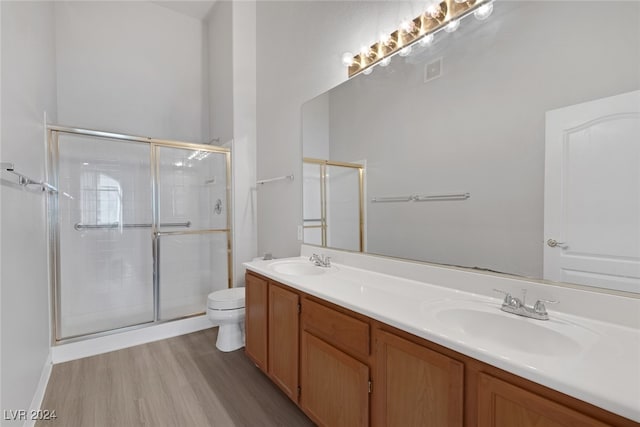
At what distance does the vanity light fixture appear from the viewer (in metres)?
1.36

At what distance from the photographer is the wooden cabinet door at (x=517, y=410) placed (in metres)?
0.65

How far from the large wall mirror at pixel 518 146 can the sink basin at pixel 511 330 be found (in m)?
0.22

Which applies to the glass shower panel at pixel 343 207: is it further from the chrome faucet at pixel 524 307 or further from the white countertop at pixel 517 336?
the chrome faucet at pixel 524 307

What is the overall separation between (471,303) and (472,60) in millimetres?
1092

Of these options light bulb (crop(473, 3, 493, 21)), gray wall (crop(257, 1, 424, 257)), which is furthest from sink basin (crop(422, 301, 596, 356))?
gray wall (crop(257, 1, 424, 257))

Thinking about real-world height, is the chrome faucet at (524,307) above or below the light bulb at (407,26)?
below

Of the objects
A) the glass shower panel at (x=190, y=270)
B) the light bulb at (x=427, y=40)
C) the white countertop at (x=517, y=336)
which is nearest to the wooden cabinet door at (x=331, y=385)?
the white countertop at (x=517, y=336)

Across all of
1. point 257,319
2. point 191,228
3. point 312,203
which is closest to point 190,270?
point 191,228

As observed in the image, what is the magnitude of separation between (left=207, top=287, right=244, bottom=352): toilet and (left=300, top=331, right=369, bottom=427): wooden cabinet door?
1.08m

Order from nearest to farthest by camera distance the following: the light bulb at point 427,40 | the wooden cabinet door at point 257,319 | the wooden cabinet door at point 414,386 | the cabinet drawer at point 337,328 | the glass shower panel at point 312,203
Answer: the wooden cabinet door at point 414,386
the cabinet drawer at point 337,328
the light bulb at point 427,40
the wooden cabinet door at point 257,319
the glass shower panel at point 312,203

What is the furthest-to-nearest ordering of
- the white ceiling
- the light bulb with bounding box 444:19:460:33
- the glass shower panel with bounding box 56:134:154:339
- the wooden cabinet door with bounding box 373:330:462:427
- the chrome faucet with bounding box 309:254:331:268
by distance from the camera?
the white ceiling
the glass shower panel with bounding box 56:134:154:339
the chrome faucet with bounding box 309:254:331:268
the light bulb with bounding box 444:19:460:33
the wooden cabinet door with bounding box 373:330:462:427

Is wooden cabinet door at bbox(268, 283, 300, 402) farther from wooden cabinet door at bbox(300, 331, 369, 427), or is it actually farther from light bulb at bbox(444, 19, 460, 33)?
light bulb at bbox(444, 19, 460, 33)

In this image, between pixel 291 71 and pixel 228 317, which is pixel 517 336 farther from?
pixel 291 71

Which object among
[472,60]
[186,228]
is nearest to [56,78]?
[186,228]
